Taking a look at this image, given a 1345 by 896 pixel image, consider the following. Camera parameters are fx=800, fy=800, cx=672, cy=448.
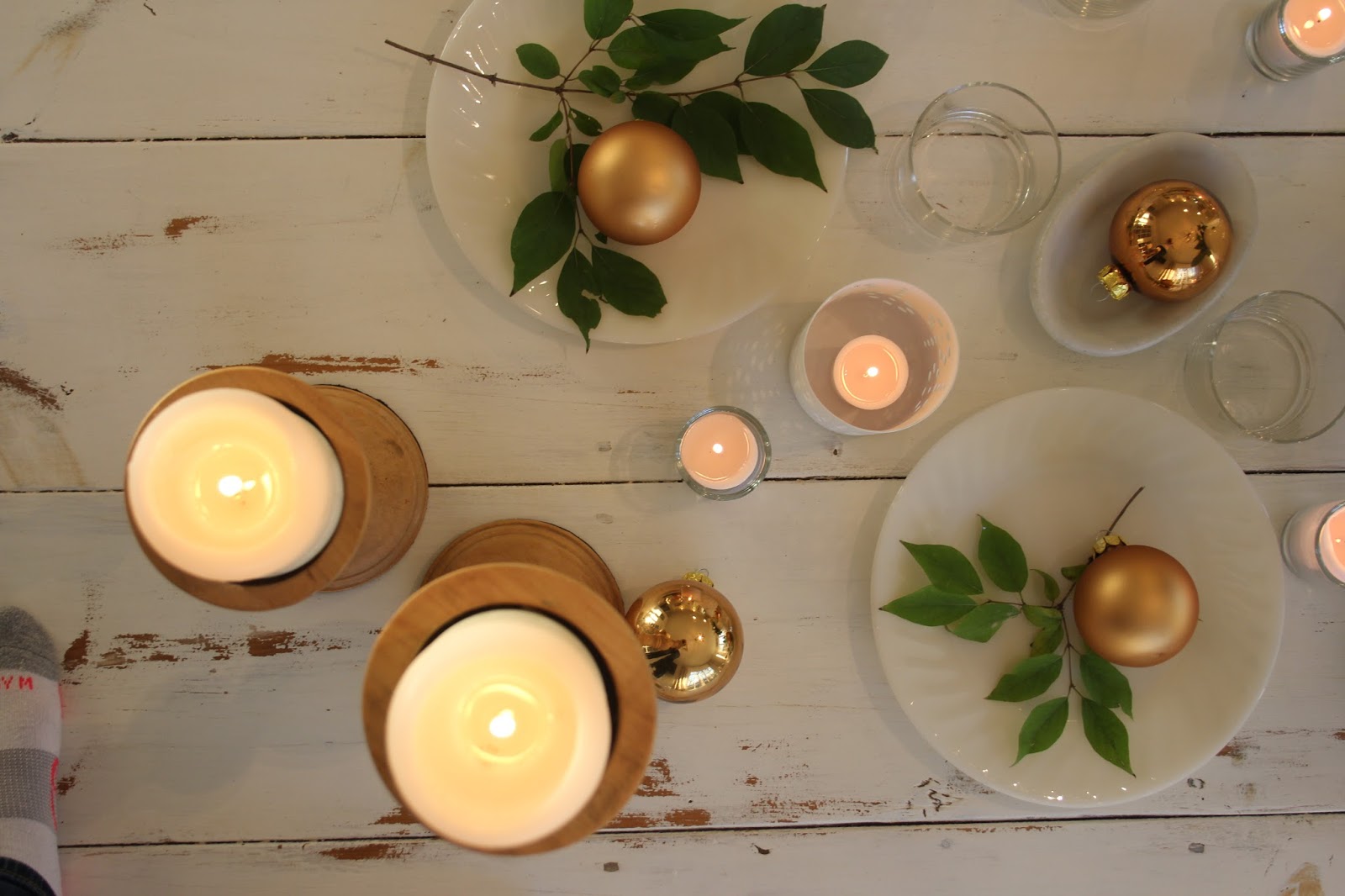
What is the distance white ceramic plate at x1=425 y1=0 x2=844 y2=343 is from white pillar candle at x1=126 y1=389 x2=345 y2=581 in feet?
0.62

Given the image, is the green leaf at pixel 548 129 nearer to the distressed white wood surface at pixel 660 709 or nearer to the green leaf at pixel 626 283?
the green leaf at pixel 626 283

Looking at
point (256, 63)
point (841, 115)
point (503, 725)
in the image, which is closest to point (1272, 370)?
point (841, 115)

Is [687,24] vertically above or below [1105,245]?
above

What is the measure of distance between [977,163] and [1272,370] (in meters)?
0.26

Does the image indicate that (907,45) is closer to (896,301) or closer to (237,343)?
(896,301)

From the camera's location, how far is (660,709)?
556 millimetres

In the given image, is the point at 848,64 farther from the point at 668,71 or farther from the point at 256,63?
the point at 256,63

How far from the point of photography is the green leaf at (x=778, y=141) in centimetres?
50

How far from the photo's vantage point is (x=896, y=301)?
54 centimetres

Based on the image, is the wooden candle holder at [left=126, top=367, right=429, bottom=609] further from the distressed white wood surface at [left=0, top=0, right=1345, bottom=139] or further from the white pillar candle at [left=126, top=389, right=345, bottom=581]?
the distressed white wood surface at [left=0, top=0, right=1345, bottom=139]

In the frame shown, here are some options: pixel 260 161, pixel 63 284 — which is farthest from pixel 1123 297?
pixel 63 284

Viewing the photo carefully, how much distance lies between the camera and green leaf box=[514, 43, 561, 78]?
19.3 inches

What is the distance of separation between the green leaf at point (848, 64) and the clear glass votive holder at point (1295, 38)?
0.28 metres

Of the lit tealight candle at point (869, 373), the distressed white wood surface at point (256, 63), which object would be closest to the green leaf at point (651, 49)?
the distressed white wood surface at point (256, 63)
